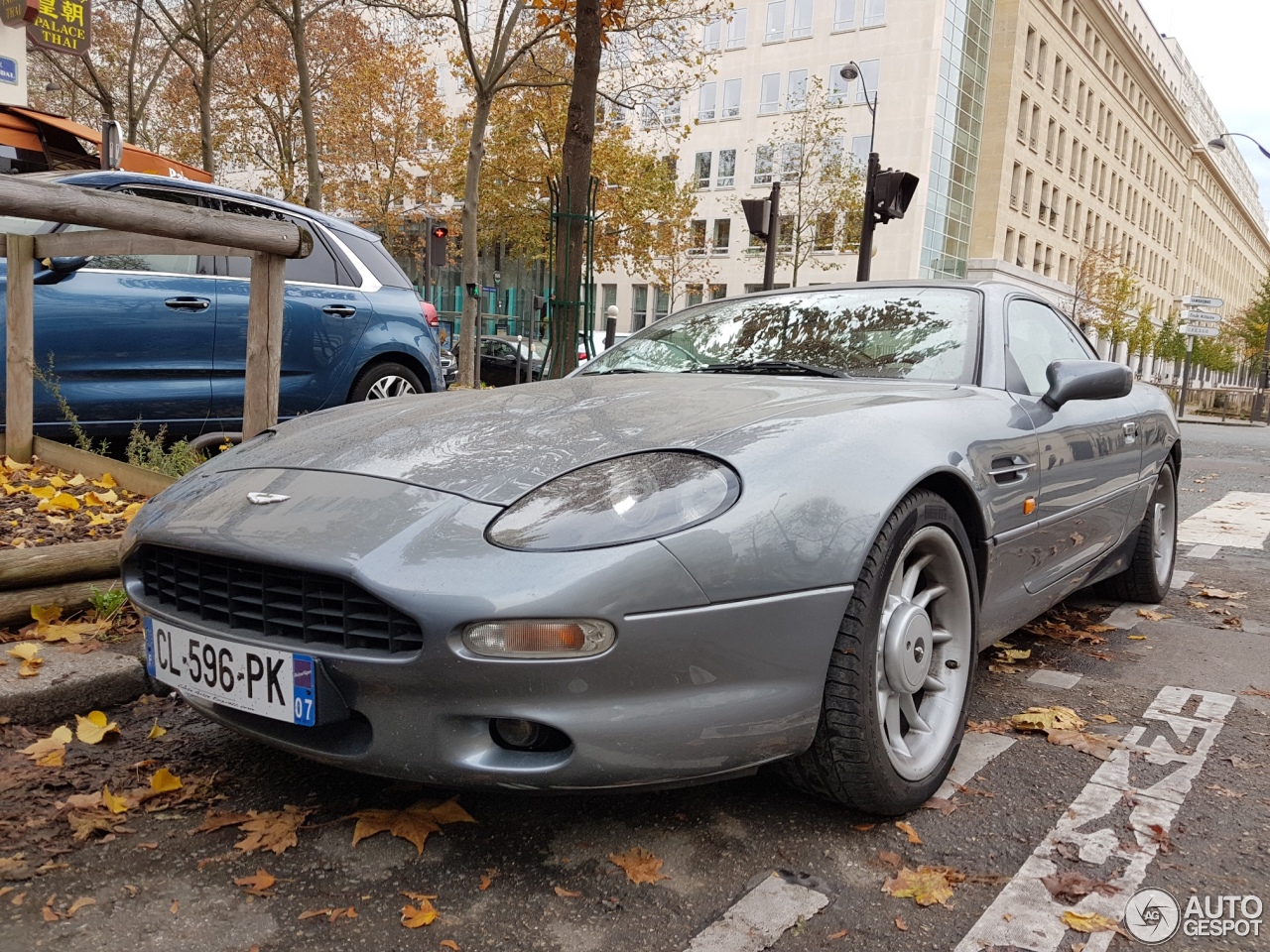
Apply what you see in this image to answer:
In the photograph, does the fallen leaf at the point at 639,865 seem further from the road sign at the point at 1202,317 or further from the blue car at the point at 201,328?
the road sign at the point at 1202,317

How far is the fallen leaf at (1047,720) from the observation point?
2830 mm

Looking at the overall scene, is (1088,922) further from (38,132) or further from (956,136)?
(956,136)

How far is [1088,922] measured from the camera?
1.82 m

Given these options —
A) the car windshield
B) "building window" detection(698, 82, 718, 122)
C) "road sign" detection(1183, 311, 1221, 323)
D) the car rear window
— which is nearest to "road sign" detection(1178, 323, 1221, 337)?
"road sign" detection(1183, 311, 1221, 323)

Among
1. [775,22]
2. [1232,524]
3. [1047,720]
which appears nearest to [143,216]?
[1047,720]

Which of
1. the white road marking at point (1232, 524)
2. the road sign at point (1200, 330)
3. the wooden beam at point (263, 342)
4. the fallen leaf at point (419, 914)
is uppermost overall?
the road sign at point (1200, 330)

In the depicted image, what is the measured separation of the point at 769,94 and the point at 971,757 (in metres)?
45.3

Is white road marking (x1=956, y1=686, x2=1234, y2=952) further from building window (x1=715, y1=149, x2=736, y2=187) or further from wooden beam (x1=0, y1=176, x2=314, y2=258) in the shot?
building window (x1=715, y1=149, x2=736, y2=187)

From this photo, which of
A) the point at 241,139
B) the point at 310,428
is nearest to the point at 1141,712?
the point at 310,428

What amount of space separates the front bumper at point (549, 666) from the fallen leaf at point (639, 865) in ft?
0.76

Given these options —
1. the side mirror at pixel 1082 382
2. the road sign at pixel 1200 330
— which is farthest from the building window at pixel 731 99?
the side mirror at pixel 1082 382

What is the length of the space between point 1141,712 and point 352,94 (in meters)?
29.5

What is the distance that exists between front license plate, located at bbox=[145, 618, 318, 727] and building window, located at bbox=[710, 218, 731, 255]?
148 feet

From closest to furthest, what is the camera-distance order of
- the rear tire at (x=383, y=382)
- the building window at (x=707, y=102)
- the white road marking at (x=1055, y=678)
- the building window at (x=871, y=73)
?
the white road marking at (x=1055, y=678) → the rear tire at (x=383, y=382) → the building window at (x=871, y=73) → the building window at (x=707, y=102)
